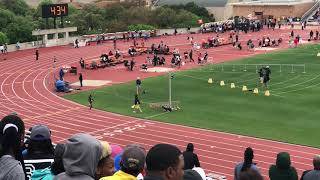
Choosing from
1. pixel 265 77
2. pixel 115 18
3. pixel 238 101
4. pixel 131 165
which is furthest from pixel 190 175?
pixel 115 18

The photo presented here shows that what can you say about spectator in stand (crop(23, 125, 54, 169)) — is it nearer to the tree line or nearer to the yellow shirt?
the yellow shirt

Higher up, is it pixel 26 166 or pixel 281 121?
pixel 26 166

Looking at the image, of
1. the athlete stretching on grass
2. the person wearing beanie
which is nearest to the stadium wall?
the athlete stretching on grass

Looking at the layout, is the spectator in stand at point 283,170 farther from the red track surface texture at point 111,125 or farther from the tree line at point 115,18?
the tree line at point 115,18

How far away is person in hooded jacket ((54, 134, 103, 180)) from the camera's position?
18.1ft

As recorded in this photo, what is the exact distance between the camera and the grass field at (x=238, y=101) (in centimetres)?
2758

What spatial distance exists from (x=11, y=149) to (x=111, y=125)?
22735mm

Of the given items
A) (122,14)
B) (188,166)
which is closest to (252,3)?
(122,14)

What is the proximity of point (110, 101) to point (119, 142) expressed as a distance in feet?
30.2

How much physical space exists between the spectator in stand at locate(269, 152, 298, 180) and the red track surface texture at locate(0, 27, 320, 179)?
1159cm

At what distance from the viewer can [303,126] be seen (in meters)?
27.3

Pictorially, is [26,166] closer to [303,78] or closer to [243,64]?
[303,78]

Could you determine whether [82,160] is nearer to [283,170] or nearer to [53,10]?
[283,170]

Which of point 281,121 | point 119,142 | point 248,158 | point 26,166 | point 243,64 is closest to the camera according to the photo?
point 26,166
